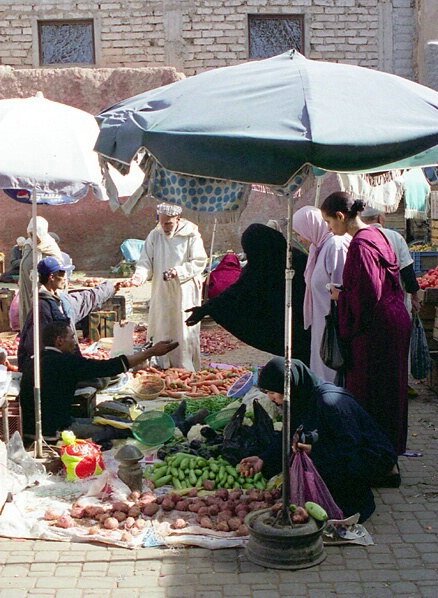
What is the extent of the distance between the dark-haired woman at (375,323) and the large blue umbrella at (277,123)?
132 cm

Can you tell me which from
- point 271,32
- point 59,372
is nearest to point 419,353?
point 59,372

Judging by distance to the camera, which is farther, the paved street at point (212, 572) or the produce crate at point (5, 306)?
the produce crate at point (5, 306)

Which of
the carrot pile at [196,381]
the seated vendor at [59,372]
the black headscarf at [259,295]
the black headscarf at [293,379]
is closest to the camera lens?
the black headscarf at [293,379]

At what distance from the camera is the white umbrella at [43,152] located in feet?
17.6

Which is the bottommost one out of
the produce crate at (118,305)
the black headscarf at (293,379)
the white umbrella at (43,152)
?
the produce crate at (118,305)

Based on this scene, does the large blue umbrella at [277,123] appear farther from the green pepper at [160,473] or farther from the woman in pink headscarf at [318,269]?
the green pepper at [160,473]

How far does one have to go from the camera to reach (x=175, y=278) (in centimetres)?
875

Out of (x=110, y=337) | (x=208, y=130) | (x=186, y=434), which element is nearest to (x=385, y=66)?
(x=110, y=337)

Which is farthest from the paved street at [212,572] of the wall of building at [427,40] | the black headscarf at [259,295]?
the wall of building at [427,40]

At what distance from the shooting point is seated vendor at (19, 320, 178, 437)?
5957mm

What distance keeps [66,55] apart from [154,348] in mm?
13371

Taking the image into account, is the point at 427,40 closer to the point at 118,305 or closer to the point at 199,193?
the point at 118,305

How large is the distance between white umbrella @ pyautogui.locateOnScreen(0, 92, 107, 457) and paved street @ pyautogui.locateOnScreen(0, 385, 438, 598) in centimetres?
143

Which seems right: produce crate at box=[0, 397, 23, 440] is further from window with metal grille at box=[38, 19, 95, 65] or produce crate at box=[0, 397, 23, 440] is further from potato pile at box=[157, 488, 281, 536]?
window with metal grille at box=[38, 19, 95, 65]
